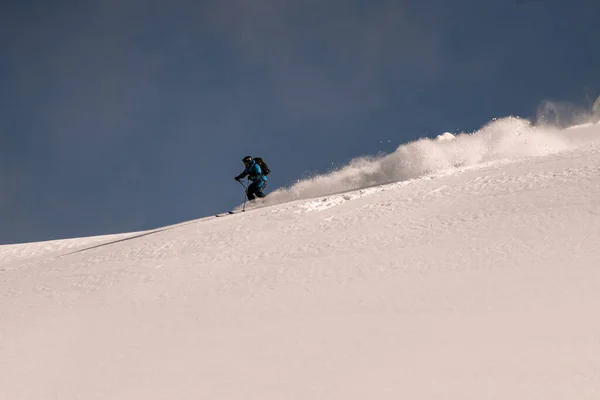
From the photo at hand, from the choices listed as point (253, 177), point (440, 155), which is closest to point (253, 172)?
point (253, 177)

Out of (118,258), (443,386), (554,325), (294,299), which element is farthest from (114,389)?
(118,258)

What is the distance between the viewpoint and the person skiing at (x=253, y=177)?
55.6 feet

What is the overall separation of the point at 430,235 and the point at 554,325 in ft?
13.5

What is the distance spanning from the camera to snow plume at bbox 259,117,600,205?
17.7 meters

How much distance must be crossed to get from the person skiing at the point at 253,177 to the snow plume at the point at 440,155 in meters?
0.82

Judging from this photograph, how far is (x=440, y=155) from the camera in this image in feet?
59.5

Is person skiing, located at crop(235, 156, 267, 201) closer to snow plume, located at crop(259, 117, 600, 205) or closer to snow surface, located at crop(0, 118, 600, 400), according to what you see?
snow plume, located at crop(259, 117, 600, 205)

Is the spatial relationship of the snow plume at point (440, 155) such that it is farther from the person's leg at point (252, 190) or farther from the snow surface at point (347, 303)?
the snow surface at point (347, 303)

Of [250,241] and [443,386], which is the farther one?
[250,241]

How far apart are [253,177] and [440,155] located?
6.28 meters

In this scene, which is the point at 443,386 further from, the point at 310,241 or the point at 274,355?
the point at 310,241

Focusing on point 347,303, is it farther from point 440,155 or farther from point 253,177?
point 440,155

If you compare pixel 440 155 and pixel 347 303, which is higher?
pixel 440 155

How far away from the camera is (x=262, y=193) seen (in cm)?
1730
